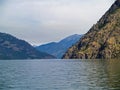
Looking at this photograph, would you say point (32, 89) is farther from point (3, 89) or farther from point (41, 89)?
point (3, 89)

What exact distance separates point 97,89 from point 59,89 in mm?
9823

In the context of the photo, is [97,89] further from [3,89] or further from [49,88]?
[3,89]

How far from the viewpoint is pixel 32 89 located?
80.9 metres

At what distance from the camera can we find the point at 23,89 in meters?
81.6

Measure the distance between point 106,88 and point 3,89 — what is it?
27.5 metres

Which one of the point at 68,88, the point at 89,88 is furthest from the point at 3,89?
the point at 89,88

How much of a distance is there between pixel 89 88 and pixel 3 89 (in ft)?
75.6

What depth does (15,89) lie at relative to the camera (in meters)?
82.3

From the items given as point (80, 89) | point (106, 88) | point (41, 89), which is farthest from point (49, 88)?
point (106, 88)

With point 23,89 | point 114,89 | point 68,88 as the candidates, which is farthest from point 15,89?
point 114,89

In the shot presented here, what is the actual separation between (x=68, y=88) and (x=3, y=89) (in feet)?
57.4

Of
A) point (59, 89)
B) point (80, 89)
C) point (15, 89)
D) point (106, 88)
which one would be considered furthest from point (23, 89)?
point (106, 88)

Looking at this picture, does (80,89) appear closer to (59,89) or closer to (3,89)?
(59,89)

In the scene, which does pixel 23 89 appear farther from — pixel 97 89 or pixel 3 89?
pixel 97 89
